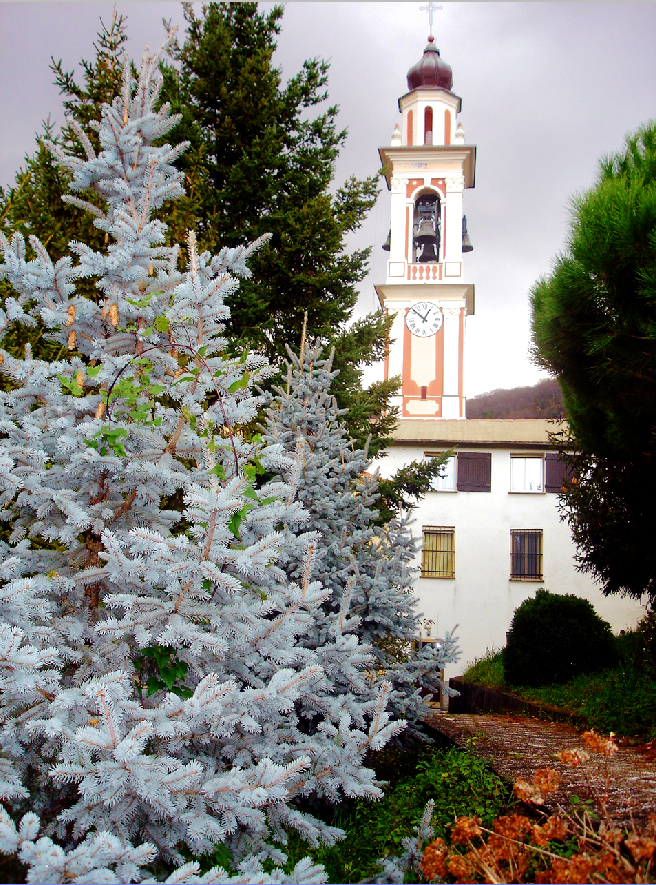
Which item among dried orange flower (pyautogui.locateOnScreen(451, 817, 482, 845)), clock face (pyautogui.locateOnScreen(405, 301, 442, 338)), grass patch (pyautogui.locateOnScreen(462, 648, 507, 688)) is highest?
clock face (pyautogui.locateOnScreen(405, 301, 442, 338))

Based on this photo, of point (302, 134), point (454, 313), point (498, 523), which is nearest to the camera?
point (302, 134)

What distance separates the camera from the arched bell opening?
88.6 ft

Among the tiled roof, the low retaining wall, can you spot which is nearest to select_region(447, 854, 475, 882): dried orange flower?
the low retaining wall

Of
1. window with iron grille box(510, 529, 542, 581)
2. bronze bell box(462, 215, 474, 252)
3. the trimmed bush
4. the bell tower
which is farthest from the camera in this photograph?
bronze bell box(462, 215, 474, 252)

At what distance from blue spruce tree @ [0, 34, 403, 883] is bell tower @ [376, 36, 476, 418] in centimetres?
2258

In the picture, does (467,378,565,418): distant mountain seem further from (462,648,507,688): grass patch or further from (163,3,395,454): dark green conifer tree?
(163,3,395,454): dark green conifer tree

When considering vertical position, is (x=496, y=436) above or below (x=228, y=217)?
below

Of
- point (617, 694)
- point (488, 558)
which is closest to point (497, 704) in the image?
point (617, 694)

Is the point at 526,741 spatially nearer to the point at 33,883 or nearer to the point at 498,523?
the point at 33,883

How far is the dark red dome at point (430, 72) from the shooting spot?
96.2ft

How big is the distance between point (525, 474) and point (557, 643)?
12.7 m

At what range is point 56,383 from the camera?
3600 millimetres

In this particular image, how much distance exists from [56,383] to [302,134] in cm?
819

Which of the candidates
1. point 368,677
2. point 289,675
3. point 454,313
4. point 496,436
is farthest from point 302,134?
point 454,313
